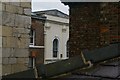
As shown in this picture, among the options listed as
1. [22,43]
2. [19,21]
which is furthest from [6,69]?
[19,21]

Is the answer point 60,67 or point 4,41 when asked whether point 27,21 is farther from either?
point 60,67

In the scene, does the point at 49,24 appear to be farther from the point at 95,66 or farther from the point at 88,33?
the point at 95,66

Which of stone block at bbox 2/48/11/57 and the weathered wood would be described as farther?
stone block at bbox 2/48/11/57

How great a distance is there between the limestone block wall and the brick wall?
1.14 meters

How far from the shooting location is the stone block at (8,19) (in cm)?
518

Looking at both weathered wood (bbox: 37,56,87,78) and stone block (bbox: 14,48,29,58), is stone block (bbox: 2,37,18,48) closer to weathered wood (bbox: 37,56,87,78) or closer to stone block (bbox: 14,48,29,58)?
stone block (bbox: 14,48,29,58)

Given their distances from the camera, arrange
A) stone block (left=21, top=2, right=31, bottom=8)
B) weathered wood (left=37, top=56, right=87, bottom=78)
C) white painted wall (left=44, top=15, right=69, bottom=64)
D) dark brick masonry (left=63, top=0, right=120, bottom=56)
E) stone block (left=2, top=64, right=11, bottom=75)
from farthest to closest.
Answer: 1. white painted wall (left=44, top=15, right=69, bottom=64)
2. stone block (left=21, top=2, right=31, bottom=8)
3. stone block (left=2, top=64, right=11, bottom=75)
4. dark brick masonry (left=63, top=0, right=120, bottom=56)
5. weathered wood (left=37, top=56, right=87, bottom=78)

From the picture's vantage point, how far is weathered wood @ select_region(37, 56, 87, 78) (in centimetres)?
365

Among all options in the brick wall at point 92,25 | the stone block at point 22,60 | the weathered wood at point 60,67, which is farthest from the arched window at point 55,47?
the weathered wood at point 60,67

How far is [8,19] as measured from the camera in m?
5.29

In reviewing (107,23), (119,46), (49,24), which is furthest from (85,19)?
(49,24)

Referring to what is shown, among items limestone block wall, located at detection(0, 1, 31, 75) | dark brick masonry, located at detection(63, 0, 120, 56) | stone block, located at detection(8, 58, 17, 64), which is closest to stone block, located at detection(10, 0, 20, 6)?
limestone block wall, located at detection(0, 1, 31, 75)

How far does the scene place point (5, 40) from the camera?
521cm

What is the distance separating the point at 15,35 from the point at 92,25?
1.58 metres
